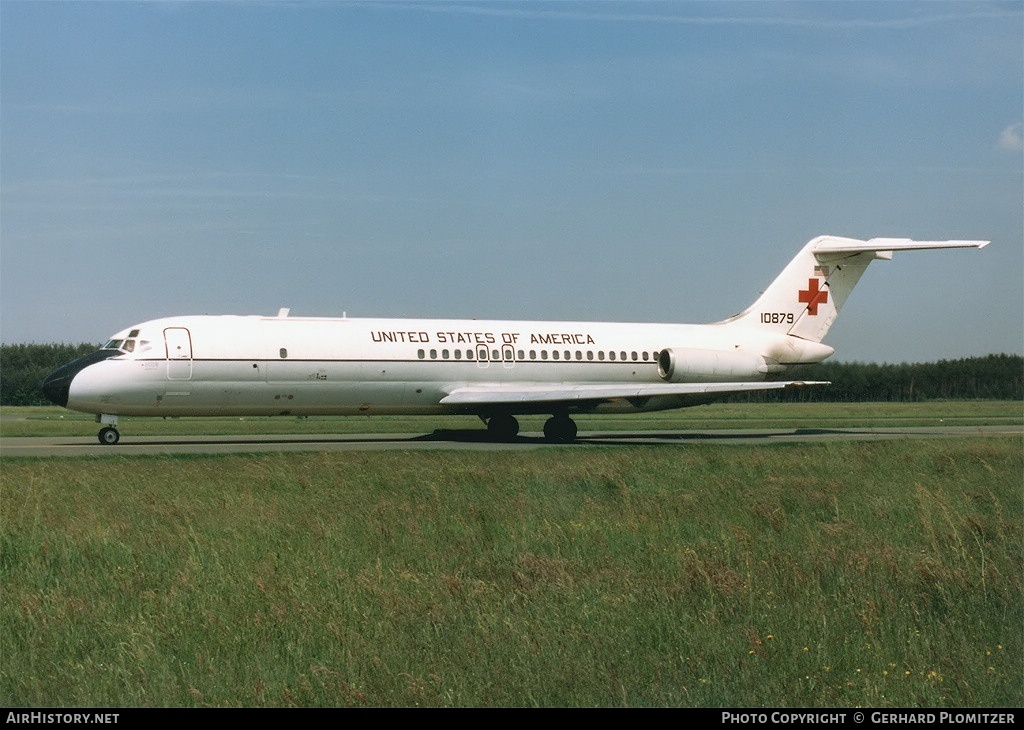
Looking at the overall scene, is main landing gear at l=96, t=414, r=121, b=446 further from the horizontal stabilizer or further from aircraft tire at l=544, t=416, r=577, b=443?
the horizontal stabilizer

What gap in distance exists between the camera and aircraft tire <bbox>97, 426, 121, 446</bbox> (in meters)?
26.5

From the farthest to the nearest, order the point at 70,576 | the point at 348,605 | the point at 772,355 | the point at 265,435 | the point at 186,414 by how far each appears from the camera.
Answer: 1. the point at 772,355
2. the point at 265,435
3. the point at 186,414
4. the point at 70,576
5. the point at 348,605

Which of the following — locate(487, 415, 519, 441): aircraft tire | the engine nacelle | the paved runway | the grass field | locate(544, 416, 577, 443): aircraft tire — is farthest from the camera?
the engine nacelle

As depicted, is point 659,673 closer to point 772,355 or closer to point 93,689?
point 93,689

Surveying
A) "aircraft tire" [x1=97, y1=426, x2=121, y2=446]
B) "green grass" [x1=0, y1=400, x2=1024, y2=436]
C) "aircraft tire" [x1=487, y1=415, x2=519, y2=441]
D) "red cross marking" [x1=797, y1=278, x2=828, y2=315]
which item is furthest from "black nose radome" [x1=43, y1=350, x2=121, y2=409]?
"red cross marking" [x1=797, y1=278, x2=828, y2=315]

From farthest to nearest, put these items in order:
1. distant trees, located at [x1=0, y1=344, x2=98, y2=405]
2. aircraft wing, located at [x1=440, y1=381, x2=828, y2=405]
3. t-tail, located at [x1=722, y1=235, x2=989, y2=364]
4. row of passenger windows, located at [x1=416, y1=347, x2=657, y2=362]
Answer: distant trees, located at [x1=0, y1=344, x2=98, y2=405] < t-tail, located at [x1=722, y1=235, x2=989, y2=364] < row of passenger windows, located at [x1=416, y1=347, x2=657, y2=362] < aircraft wing, located at [x1=440, y1=381, x2=828, y2=405]

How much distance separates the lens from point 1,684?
6691 mm

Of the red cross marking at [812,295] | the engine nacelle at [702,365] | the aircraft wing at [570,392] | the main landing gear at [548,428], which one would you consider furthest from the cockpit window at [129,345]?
the red cross marking at [812,295]

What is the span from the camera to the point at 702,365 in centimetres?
3197

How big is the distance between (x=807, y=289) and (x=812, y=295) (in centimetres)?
25

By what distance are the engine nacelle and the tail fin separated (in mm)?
2123

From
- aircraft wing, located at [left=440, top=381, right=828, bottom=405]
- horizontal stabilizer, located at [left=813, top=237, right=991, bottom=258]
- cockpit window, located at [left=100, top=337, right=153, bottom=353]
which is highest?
horizontal stabilizer, located at [left=813, top=237, right=991, bottom=258]
